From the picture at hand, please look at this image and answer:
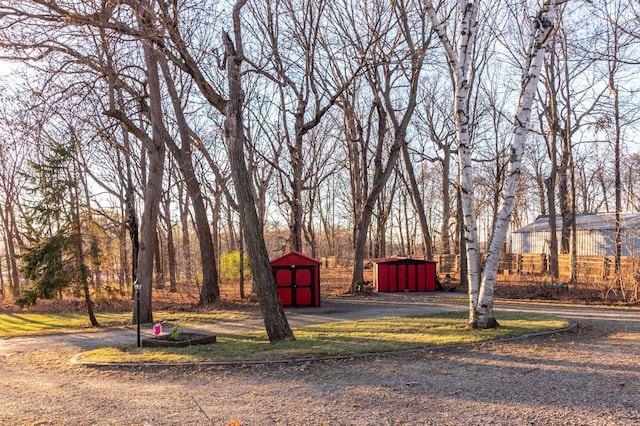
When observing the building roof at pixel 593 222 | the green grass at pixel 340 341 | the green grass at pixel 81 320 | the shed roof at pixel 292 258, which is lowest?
the green grass at pixel 81 320

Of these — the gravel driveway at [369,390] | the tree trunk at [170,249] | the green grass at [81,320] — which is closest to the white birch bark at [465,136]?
the gravel driveway at [369,390]

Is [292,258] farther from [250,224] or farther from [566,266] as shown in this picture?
[566,266]

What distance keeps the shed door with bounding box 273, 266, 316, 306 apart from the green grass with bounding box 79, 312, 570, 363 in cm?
502

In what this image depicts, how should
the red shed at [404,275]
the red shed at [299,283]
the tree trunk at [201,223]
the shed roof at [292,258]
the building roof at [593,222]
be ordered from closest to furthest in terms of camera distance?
the shed roof at [292,258], the red shed at [299,283], the tree trunk at [201,223], the red shed at [404,275], the building roof at [593,222]

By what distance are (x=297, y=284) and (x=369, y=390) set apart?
10705 mm

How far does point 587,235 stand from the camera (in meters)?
33.7

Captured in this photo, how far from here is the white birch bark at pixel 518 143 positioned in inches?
354

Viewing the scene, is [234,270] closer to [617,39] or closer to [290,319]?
[290,319]

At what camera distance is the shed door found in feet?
53.6

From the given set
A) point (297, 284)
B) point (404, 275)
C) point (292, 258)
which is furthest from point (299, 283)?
point (404, 275)

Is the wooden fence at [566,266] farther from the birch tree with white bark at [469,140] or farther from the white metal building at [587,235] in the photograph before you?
the birch tree with white bark at [469,140]

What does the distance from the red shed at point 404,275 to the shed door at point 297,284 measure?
5.70 metres

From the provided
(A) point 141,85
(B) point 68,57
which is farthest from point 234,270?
(B) point 68,57

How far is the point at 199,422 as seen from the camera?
4.79 meters
